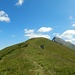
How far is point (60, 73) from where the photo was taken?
37750 millimetres

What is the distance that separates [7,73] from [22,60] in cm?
1012

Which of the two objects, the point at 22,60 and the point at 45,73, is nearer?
the point at 45,73

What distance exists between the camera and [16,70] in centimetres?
3962

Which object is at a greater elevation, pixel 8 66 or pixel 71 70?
pixel 8 66

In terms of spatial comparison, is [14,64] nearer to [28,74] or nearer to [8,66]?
[8,66]

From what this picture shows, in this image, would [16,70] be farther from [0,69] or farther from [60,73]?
[60,73]

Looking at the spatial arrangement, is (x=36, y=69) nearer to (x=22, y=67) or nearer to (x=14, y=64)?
(x=22, y=67)

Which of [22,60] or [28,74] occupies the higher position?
[22,60]

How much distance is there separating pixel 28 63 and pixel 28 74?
8147mm

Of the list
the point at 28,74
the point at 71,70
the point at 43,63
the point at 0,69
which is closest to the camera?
the point at 28,74

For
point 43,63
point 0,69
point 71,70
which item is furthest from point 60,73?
point 0,69

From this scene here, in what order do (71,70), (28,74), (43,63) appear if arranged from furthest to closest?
(43,63) → (71,70) → (28,74)

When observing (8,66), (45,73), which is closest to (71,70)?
(45,73)

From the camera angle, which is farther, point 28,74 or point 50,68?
point 50,68
